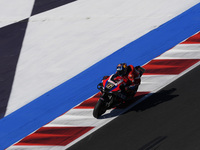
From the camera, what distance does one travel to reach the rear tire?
1201cm

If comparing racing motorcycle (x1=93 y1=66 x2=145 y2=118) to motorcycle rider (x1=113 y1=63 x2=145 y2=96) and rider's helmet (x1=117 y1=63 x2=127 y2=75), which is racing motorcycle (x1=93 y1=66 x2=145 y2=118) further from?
rider's helmet (x1=117 y1=63 x2=127 y2=75)

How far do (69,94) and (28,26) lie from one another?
742 cm

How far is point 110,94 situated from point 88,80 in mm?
2871

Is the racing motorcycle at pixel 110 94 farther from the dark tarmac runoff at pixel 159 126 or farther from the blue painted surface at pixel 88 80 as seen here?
the blue painted surface at pixel 88 80

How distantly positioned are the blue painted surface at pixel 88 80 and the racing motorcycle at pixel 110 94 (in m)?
1.65

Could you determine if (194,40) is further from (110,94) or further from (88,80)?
(110,94)

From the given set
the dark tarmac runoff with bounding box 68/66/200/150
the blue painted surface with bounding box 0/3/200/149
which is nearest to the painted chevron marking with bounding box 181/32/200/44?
the blue painted surface with bounding box 0/3/200/149

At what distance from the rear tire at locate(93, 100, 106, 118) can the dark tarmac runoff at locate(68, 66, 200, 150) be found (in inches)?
20.0

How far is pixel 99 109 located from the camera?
12055 mm

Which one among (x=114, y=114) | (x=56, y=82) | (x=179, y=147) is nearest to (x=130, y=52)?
(x=56, y=82)

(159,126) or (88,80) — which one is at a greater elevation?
(88,80)

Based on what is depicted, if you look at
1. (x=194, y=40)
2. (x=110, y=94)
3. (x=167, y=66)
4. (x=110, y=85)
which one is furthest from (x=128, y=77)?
(x=194, y=40)

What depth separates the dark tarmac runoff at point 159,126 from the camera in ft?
34.2

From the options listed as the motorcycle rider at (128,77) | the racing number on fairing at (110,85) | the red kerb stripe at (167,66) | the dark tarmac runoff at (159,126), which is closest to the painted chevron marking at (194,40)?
the red kerb stripe at (167,66)
